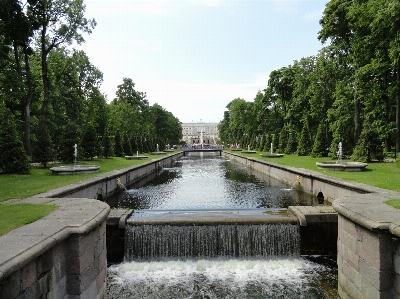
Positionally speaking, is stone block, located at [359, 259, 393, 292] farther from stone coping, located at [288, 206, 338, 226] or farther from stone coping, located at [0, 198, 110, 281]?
stone coping, located at [0, 198, 110, 281]

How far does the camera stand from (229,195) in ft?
53.4

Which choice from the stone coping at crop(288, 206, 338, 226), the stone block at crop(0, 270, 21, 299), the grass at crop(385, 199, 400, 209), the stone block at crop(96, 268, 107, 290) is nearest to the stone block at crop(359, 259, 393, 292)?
the grass at crop(385, 199, 400, 209)

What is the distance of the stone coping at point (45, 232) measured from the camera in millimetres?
4172

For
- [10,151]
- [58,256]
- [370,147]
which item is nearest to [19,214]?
[58,256]

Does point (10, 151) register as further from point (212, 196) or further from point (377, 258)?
point (377, 258)

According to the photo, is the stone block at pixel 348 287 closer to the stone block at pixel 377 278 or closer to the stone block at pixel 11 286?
the stone block at pixel 377 278

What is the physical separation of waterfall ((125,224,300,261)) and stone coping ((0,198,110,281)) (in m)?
2.16

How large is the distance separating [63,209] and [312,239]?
7088mm

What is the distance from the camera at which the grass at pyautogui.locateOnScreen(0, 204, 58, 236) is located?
20.1 ft

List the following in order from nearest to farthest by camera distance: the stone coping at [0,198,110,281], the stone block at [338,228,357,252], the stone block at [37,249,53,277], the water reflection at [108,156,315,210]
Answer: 1. the stone coping at [0,198,110,281]
2. the stone block at [37,249,53,277]
3. the stone block at [338,228,357,252]
4. the water reflection at [108,156,315,210]

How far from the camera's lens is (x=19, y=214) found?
7160 mm

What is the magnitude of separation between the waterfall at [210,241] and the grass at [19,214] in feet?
8.89

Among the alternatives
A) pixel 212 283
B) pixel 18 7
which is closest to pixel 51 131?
pixel 18 7

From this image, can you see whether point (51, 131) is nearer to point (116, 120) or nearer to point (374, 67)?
point (116, 120)
